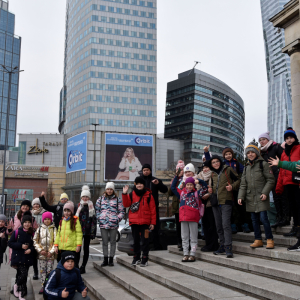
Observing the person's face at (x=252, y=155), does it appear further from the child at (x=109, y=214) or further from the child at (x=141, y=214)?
the child at (x=109, y=214)

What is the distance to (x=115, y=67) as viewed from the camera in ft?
276

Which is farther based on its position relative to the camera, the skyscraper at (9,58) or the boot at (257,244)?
the skyscraper at (9,58)

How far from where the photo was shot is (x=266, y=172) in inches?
261

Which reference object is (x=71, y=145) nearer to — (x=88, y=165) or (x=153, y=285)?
(x=88, y=165)

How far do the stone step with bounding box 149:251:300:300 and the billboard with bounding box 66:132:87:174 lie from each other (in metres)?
66.6

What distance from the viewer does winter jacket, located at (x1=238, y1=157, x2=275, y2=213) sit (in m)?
6.49

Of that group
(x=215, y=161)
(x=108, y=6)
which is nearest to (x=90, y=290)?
(x=215, y=161)

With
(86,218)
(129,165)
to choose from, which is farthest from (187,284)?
(129,165)

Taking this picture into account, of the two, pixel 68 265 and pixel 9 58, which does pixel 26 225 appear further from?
Answer: pixel 9 58

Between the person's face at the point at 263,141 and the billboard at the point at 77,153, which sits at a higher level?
the billboard at the point at 77,153

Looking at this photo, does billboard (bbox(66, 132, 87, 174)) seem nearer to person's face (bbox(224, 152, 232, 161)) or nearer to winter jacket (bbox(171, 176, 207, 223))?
person's face (bbox(224, 152, 232, 161))

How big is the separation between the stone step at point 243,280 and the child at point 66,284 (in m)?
1.96

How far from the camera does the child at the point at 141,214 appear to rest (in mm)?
7363

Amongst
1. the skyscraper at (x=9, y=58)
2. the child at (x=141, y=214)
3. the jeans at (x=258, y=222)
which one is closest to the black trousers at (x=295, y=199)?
the jeans at (x=258, y=222)
